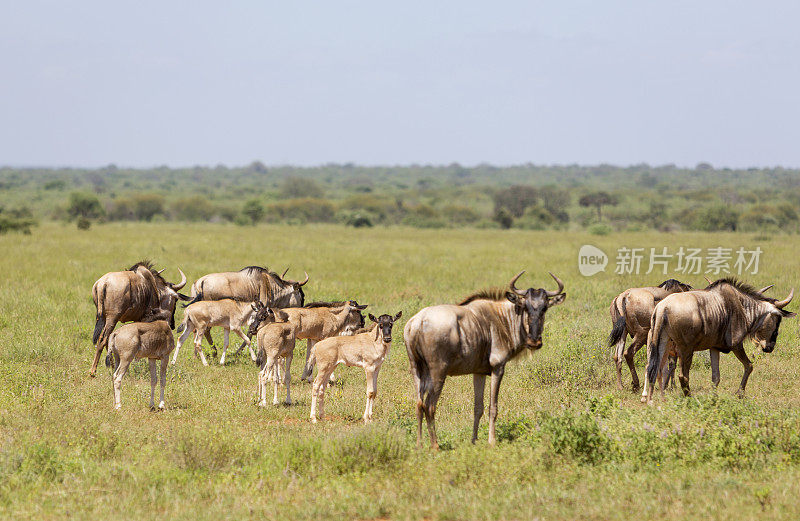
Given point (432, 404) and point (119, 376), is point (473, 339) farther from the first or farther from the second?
point (119, 376)

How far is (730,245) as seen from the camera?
3997cm

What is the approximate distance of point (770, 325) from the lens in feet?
41.0

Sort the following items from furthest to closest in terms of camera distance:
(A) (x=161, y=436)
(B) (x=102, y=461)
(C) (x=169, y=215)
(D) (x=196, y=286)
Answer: (C) (x=169, y=215) < (D) (x=196, y=286) < (A) (x=161, y=436) < (B) (x=102, y=461)

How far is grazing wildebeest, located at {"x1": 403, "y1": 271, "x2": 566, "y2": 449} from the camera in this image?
353 inches

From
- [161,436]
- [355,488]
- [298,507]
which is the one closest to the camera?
[298,507]

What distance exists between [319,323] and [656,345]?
557cm

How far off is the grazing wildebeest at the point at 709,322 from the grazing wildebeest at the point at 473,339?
3.16 meters

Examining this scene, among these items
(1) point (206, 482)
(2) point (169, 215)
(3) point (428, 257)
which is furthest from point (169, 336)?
(2) point (169, 215)

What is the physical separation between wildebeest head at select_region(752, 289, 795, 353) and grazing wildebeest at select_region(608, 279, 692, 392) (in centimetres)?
151

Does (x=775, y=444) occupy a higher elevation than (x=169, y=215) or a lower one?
higher

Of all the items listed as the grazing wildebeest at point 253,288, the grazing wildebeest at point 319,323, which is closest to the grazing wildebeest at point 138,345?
the grazing wildebeest at point 319,323

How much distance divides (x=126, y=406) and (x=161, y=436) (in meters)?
2.32

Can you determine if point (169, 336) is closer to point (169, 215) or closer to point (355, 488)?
point (355, 488)

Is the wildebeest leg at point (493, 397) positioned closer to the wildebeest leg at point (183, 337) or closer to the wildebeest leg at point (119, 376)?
the wildebeest leg at point (119, 376)
